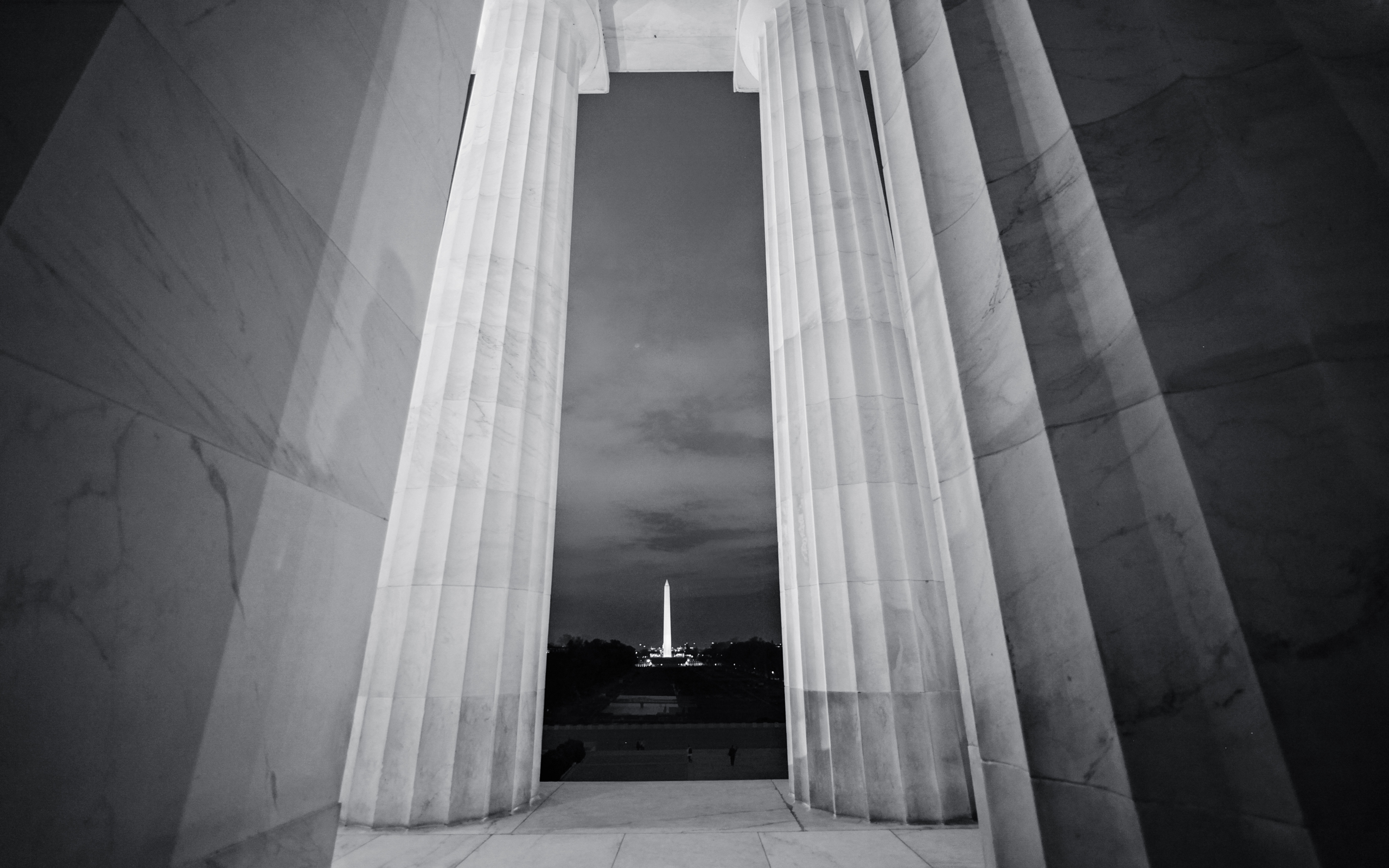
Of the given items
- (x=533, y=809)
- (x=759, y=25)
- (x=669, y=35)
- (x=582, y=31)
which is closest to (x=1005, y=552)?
(x=533, y=809)

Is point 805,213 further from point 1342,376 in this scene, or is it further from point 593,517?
point 593,517

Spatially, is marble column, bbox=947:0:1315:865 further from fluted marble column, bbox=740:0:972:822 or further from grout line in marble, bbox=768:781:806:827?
grout line in marble, bbox=768:781:806:827

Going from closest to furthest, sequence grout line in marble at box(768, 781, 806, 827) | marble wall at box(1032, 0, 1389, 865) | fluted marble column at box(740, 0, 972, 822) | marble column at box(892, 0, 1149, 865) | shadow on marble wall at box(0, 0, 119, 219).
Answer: shadow on marble wall at box(0, 0, 119, 219), marble wall at box(1032, 0, 1389, 865), marble column at box(892, 0, 1149, 865), grout line in marble at box(768, 781, 806, 827), fluted marble column at box(740, 0, 972, 822)

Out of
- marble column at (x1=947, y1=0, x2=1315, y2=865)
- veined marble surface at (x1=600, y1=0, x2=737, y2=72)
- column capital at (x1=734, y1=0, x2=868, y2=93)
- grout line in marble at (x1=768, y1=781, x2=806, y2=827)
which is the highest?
veined marble surface at (x1=600, y1=0, x2=737, y2=72)

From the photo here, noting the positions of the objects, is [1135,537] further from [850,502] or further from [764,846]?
[850,502]

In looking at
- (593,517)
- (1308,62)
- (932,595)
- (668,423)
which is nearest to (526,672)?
(932,595)

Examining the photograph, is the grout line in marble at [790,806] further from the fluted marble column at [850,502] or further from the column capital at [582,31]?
the column capital at [582,31]

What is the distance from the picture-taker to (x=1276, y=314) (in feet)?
25.2

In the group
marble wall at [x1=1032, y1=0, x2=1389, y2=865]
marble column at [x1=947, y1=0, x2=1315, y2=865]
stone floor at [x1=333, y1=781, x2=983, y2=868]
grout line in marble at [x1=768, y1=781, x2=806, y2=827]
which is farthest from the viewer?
grout line in marble at [x1=768, y1=781, x2=806, y2=827]

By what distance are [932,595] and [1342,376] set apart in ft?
74.7

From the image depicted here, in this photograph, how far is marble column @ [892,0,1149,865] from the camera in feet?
26.0

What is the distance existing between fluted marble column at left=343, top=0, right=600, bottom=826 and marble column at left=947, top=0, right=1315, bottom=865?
85.5 feet

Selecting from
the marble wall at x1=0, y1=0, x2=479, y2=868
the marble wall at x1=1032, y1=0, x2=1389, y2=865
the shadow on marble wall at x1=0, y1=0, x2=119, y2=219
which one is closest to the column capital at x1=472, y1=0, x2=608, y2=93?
the marble wall at x1=0, y1=0, x2=479, y2=868

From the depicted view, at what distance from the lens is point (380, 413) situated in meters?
11.4
